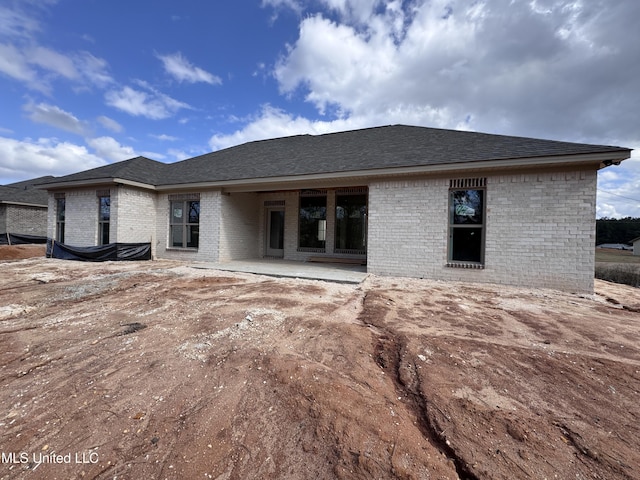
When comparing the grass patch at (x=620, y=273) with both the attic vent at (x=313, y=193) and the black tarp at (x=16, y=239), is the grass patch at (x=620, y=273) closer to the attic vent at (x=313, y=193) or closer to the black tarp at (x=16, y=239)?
the attic vent at (x=313, y=193)

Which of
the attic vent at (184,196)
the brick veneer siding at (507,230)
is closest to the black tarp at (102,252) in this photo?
the attic vent at (184,196)

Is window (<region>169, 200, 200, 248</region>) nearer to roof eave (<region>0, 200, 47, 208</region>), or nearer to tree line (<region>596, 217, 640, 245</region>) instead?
roof eave (<region>0, 200, 47, 208</region>)

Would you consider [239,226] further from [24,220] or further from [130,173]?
[24,220]

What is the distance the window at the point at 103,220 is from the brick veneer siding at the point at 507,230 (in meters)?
10.6

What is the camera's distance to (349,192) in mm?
11531

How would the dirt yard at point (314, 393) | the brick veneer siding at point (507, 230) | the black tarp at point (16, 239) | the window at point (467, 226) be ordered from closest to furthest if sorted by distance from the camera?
the dirt yard at point (314, 393)
the brick veneer siding at point (507, 230)
the window at point (467, 226)
the black tarp at point (16, 239)

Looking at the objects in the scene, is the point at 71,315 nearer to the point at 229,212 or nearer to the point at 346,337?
the point at 346,337

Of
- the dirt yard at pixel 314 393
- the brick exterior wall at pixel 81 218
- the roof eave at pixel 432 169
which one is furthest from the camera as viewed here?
the brick exterior wall at pixel 81 218

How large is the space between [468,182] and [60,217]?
16414 mm

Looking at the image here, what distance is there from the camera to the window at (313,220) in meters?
12.1

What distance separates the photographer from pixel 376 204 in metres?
8.66

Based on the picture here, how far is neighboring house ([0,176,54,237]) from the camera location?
56.9ft

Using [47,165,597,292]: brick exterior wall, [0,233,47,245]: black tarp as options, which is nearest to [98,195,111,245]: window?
[47,165,597,292]: brick exterior wall

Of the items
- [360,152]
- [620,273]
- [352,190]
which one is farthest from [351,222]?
[620,273]
